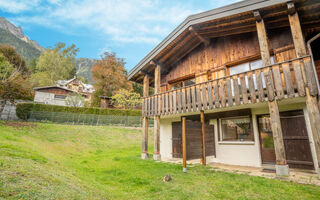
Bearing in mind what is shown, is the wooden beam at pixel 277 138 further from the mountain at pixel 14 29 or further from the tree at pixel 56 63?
the mountain at pixel 14 29

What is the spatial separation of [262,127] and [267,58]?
126 inches

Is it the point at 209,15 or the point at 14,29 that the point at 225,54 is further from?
the point at 14,29

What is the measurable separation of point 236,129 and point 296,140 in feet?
7.44

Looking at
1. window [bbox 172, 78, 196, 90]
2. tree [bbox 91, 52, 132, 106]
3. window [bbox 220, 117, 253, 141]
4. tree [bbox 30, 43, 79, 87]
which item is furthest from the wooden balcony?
tree [bbox 30, 43, 79, 87]

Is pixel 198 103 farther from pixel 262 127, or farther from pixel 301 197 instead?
pixel 301 197

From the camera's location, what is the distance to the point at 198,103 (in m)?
7.46

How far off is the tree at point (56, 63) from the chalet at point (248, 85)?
1603 inches

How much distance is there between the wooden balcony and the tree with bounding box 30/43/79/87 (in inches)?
1610

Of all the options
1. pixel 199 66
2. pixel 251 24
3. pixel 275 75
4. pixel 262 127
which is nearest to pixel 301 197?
pixel 275 75

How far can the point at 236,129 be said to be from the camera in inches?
313

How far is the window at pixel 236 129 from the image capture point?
7.58m

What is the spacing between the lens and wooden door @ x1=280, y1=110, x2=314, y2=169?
237 inches

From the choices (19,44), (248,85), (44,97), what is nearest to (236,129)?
(248,85)

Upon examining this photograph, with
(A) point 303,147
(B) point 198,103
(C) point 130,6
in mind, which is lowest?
(A) point 303,147
